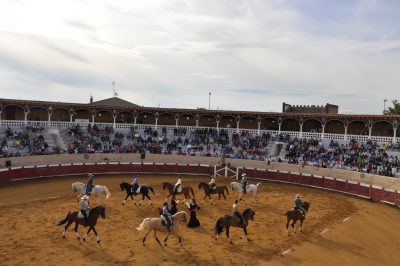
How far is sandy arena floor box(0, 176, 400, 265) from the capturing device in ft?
38.8

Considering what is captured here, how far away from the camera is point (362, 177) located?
27.0 meters

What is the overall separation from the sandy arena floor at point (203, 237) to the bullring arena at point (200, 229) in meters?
0.03

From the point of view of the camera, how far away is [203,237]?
45.8ft

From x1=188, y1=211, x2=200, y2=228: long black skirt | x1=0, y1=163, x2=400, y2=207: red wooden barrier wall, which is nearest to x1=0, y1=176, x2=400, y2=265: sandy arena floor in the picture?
x1=188, y1=211, x2=200, y2=228: long black skirt

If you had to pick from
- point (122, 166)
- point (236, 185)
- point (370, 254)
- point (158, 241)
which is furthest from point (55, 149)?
point (370, 254)

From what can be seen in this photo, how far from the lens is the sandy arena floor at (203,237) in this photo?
11812 mm

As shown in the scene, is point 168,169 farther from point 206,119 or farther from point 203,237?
point 203,237

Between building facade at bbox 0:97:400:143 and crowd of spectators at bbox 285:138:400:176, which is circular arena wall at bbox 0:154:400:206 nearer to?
crowd of spectators at bbox 285:138:400:176

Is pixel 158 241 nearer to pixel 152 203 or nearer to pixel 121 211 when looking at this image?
pixel 121 211

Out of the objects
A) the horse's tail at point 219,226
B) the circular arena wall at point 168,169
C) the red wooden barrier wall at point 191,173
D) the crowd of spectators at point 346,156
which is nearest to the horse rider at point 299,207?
the horse's tail at point 219,226

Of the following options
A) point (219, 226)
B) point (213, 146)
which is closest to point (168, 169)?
point (213, 146)

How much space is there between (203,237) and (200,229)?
992 mm

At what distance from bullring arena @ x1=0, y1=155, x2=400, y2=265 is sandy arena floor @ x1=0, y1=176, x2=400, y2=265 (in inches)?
1.3

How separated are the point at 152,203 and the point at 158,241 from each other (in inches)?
251
